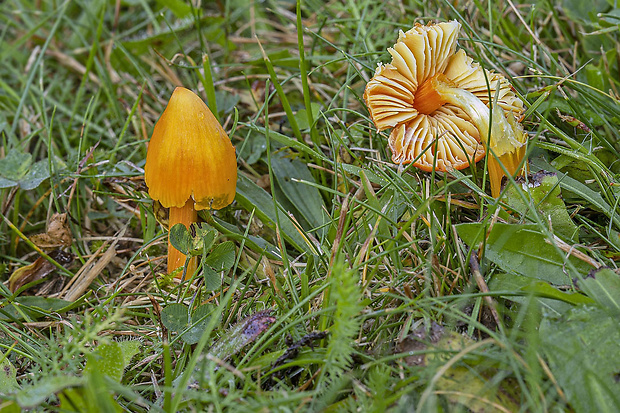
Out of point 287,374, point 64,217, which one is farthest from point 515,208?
point 64,217

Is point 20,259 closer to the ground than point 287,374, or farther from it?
closer to the ground

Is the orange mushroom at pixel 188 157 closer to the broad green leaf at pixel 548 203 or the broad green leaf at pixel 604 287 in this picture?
the broad green leaf at pixel 548 203

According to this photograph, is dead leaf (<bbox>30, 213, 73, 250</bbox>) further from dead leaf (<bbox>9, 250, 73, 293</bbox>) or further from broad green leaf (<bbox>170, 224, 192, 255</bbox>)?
broad green leaf (<bbox>170, 224, 192, 255</bbox>)

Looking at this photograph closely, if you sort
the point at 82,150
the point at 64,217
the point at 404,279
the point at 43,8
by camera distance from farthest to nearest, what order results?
the point at 43,8, the point at 82,150, the point at 64,217, the point at 404,279

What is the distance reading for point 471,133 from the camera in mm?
1962

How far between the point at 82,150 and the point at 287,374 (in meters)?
1.67

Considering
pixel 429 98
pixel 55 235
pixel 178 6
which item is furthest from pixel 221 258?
pixel 178 6

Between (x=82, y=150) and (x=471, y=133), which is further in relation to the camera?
(x=82, y=150)

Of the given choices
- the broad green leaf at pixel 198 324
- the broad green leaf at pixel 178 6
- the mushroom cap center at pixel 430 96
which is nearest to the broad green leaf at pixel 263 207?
the broad green leaf at pixel 198 324

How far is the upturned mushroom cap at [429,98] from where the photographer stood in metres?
1.84

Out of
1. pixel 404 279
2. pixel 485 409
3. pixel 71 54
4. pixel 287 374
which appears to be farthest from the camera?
pixel 71 54

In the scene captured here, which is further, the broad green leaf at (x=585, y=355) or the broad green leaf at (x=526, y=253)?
the broad green leaf at (x=526, y=253)

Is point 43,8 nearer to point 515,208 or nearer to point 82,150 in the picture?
point 82,150

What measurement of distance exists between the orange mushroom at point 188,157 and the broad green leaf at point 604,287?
1.19m
